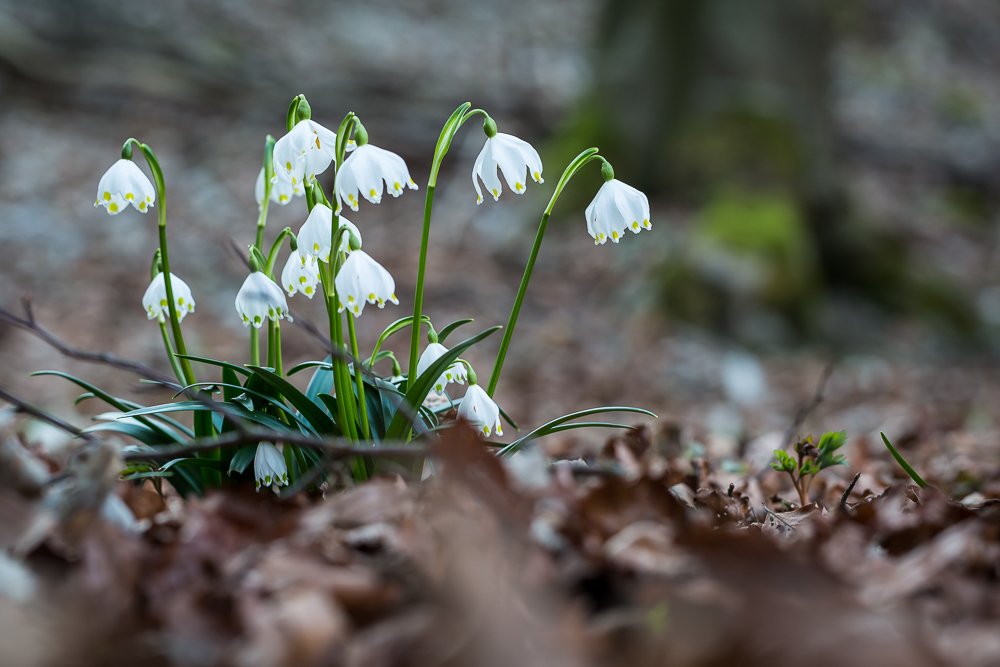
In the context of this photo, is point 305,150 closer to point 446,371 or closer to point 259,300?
point 259,300

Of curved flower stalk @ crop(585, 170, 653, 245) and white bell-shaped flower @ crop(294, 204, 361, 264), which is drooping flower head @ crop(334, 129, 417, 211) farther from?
curved flower stalk @ crop(585, 170, 653, 245)

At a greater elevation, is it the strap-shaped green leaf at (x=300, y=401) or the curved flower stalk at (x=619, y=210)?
the curved flower stalk at (x=619, y=210)

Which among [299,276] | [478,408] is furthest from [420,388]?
[299,276]

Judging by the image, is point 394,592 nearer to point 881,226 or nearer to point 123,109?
point 881,226

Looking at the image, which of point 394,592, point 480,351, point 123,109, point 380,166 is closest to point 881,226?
point 480,351

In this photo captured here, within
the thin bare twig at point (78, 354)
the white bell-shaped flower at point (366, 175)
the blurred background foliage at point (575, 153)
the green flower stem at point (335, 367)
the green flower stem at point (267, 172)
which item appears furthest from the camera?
the blurred background foliage at point (575, 153)

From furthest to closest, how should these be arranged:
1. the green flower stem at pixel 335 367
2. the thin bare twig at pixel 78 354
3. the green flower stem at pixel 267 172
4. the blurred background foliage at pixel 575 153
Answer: the blurred background foliage at pixel 575 153 < the green flower stem at pixel 267 172 < the green flower stem at pixel 335 367 < the thin bare twig at pixel 78 354

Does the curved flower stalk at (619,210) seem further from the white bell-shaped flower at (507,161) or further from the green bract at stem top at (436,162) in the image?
the green bract at stem top at (436,162)

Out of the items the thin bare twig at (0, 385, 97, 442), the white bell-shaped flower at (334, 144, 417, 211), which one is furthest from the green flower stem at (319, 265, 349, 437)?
the thin bare twig at (0, 385, 97, 442)

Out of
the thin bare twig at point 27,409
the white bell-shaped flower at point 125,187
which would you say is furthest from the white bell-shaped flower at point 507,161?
the thin bare twig at point 27,409
